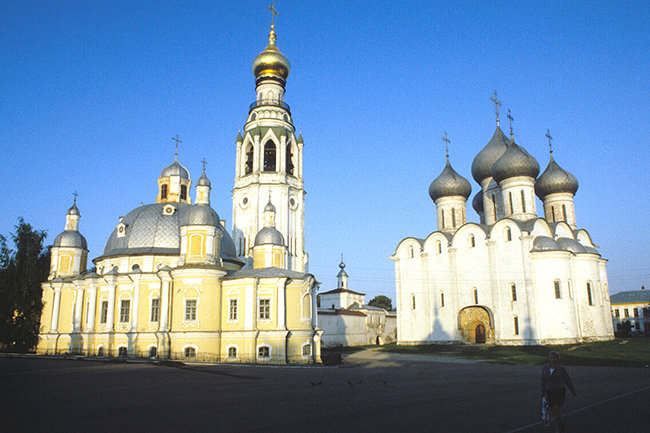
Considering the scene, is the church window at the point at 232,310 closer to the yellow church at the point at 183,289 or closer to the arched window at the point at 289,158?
the yellow church at the point at 183,289

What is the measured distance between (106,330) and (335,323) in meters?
24.5

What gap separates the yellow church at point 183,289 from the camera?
28.4 meters

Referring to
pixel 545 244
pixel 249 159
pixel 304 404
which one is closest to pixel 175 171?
pixel 249 159

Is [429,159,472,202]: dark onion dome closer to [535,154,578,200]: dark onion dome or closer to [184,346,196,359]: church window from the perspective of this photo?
[535,154,578,200]: dark onion dome

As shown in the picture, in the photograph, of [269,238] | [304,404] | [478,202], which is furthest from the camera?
[478,202]

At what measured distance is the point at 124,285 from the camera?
3195 cm

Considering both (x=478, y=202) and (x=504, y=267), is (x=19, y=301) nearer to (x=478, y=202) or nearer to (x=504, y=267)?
(x=504, y=267)

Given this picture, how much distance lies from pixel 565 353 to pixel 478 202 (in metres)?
23.9

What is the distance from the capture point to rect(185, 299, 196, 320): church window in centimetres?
2867

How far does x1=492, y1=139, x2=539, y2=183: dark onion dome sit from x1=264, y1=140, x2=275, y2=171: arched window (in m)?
19.7

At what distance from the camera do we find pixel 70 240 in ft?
127

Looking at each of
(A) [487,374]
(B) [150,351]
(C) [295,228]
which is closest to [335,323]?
(C) [295,228]

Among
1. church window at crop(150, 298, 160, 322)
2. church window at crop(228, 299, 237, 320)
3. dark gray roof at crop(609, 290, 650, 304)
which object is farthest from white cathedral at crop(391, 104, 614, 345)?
dark gray roof at crop(609, 290, 650, 304)

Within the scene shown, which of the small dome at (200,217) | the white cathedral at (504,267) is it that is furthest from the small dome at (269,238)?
the white cathedral at (504,267)
